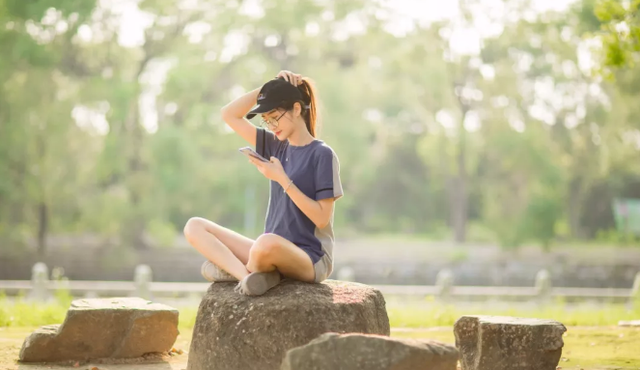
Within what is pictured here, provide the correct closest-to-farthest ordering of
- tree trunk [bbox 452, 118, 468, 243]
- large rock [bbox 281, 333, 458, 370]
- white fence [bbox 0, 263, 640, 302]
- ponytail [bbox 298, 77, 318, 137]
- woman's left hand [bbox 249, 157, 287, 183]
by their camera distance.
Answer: large rock [bbox 281, 333, 458, 370]
woman's left hand [bbox 249, 157, 287, 183]
ponytail [bbox 298, 77, 318, 137]
white fence [bbox 0, 263, 640, 302]
tree trunk [bbox 452, 118, 468, 243]

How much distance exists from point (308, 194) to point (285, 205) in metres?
0.16

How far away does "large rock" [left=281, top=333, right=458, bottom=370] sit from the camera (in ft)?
13.0

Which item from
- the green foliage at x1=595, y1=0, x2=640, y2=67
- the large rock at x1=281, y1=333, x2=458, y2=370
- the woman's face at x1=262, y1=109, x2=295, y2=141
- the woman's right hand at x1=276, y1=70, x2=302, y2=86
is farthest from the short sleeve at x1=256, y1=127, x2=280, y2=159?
the green foliage at x1=595, y1=0, x2=640, y2=67

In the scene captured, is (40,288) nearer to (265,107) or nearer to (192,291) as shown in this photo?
(192,291)

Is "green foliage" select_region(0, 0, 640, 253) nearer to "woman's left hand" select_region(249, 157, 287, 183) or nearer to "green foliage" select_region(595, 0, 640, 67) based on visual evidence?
"green foliage" select_region(595, 0, 640, 67)

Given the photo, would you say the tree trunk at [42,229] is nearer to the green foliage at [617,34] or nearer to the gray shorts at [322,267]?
the green foliage at [617,34]

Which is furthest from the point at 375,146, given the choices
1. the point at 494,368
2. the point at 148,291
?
the point at 494,368

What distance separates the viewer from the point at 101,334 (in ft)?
19.8

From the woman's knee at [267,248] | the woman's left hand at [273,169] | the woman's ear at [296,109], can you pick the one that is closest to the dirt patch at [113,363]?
the woman's knee at [267,248]

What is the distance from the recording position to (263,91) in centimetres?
497

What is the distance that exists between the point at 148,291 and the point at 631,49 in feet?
27.7

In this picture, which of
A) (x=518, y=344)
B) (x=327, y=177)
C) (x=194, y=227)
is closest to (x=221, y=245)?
(x=194, y=227)

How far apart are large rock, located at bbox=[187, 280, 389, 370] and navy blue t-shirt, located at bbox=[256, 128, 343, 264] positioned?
0.28 m

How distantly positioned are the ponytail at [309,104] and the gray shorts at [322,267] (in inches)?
32.2
